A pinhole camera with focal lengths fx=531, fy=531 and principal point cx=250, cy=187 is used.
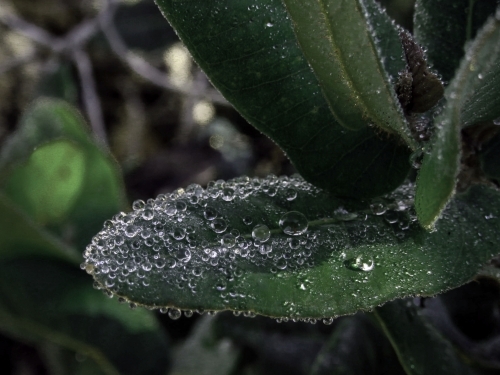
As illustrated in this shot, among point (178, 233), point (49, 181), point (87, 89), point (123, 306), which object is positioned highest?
point (178, 233)

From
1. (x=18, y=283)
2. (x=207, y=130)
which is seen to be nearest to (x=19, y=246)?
(x=18, y=283)

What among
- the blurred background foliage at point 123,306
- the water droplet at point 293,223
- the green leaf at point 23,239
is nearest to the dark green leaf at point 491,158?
the blurred background foliage at point 123,306

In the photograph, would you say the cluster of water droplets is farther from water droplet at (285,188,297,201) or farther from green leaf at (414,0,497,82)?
green leaf at (414,0,497,82)

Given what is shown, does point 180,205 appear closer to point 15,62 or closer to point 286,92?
point 286,92

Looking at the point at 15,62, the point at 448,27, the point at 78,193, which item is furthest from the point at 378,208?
the point at 15,62

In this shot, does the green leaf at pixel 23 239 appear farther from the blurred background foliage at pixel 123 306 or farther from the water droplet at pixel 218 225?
the water droplet at pixel 218 225

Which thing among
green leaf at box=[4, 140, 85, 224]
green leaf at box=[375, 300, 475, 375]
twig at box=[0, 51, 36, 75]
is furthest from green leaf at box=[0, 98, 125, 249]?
twig at box=[0, 51, 36, 75]
